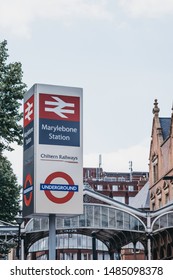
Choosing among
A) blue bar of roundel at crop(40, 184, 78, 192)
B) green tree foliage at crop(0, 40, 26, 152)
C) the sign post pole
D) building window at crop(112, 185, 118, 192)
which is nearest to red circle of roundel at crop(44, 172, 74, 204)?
blue bar of roundel at crop(40, 184, 78, 192)

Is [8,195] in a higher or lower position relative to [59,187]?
higher

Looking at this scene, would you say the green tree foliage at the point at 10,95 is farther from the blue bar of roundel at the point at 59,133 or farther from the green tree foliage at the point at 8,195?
the blue bar of roundel at the point at 59,133

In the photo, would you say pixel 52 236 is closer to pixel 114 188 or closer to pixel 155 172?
pixel 155 172

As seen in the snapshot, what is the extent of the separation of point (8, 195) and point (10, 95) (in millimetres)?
9709

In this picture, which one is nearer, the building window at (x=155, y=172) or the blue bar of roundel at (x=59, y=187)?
the blue bar of roundel at (x=59, y=187)

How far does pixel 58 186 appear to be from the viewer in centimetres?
2088

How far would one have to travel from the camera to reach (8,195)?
47.5 meters

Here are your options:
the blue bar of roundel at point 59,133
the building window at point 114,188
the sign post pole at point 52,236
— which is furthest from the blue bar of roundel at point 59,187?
the building window at point 114,188

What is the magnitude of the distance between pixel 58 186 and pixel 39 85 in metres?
3.33

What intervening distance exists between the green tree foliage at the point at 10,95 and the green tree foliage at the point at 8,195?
6.29 metres

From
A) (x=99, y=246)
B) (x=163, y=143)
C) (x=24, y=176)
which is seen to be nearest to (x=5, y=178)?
(x=163, y=143)

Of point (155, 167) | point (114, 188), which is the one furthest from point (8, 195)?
point (114, 188)

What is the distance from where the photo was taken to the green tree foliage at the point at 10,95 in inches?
1575

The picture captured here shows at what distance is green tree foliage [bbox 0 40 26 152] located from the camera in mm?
40000
